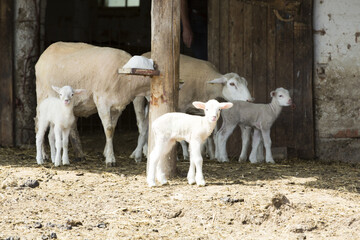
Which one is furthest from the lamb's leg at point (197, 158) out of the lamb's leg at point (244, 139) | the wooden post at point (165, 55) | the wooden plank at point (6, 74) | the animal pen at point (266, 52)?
the wooden plank at point (6, 74)

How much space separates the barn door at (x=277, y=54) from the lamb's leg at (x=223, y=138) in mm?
916

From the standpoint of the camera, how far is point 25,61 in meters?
10.8

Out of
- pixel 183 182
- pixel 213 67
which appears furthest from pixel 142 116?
pixel 183 182

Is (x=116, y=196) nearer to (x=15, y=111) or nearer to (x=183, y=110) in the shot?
(x=183, y=110)

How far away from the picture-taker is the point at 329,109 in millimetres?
10141

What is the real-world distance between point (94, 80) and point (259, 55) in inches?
114

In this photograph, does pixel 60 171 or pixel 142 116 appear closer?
pixel 60 171

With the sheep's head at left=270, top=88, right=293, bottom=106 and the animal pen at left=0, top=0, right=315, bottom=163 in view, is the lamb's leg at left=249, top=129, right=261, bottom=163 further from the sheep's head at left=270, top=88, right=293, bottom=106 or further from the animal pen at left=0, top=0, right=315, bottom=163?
the animal pen at left=0, top=0, right=315, bottom=163

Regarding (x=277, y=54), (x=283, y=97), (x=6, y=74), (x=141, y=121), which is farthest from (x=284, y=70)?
(x=6, y=74)

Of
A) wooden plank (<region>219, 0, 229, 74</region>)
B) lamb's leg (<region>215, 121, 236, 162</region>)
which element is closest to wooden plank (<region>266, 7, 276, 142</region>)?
wooden plank (<region>219, 0, 229, 74</region>)

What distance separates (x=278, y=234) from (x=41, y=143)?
453 centimetres

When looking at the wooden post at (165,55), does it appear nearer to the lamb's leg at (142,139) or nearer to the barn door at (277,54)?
the lamb's leg at (142,139)

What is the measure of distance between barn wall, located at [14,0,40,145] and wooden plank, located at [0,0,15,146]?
3.4 inches

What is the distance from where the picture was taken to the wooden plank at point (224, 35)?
1030 centimetres
